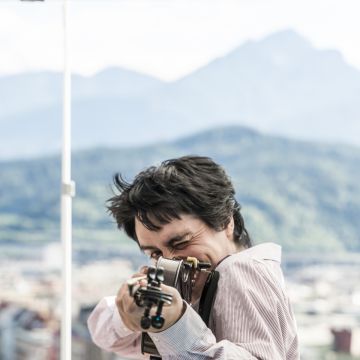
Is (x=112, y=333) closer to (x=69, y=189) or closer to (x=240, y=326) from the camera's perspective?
(x=240, y=326)

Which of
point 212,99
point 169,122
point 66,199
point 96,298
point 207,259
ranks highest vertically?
point 212,99

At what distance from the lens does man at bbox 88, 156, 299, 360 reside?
2.48 feet

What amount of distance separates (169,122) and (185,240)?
3.88m

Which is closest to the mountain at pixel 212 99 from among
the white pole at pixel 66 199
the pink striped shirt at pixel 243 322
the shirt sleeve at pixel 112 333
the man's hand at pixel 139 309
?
the white pole at pixel 66 199

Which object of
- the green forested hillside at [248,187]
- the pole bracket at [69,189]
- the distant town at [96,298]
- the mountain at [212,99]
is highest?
the mountain at [212,99]

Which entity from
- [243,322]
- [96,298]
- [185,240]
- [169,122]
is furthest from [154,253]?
[169,122]

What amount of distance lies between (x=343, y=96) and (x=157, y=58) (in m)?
1.15

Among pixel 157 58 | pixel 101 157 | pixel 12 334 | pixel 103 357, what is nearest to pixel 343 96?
pixel 157 58

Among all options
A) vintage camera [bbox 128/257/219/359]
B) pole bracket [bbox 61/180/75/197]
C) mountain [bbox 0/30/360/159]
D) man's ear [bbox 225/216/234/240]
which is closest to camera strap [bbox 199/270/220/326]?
vintage camera [bbox 128/257/219/359]

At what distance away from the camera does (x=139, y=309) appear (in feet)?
2.30

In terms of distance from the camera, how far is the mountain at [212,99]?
184 inches

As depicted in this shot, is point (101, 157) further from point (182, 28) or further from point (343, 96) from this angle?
point (343, 96)

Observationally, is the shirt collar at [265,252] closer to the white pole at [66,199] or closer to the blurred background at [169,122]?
the white pole at [66,199]

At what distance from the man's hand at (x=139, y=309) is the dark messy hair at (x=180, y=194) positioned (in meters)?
0.17
